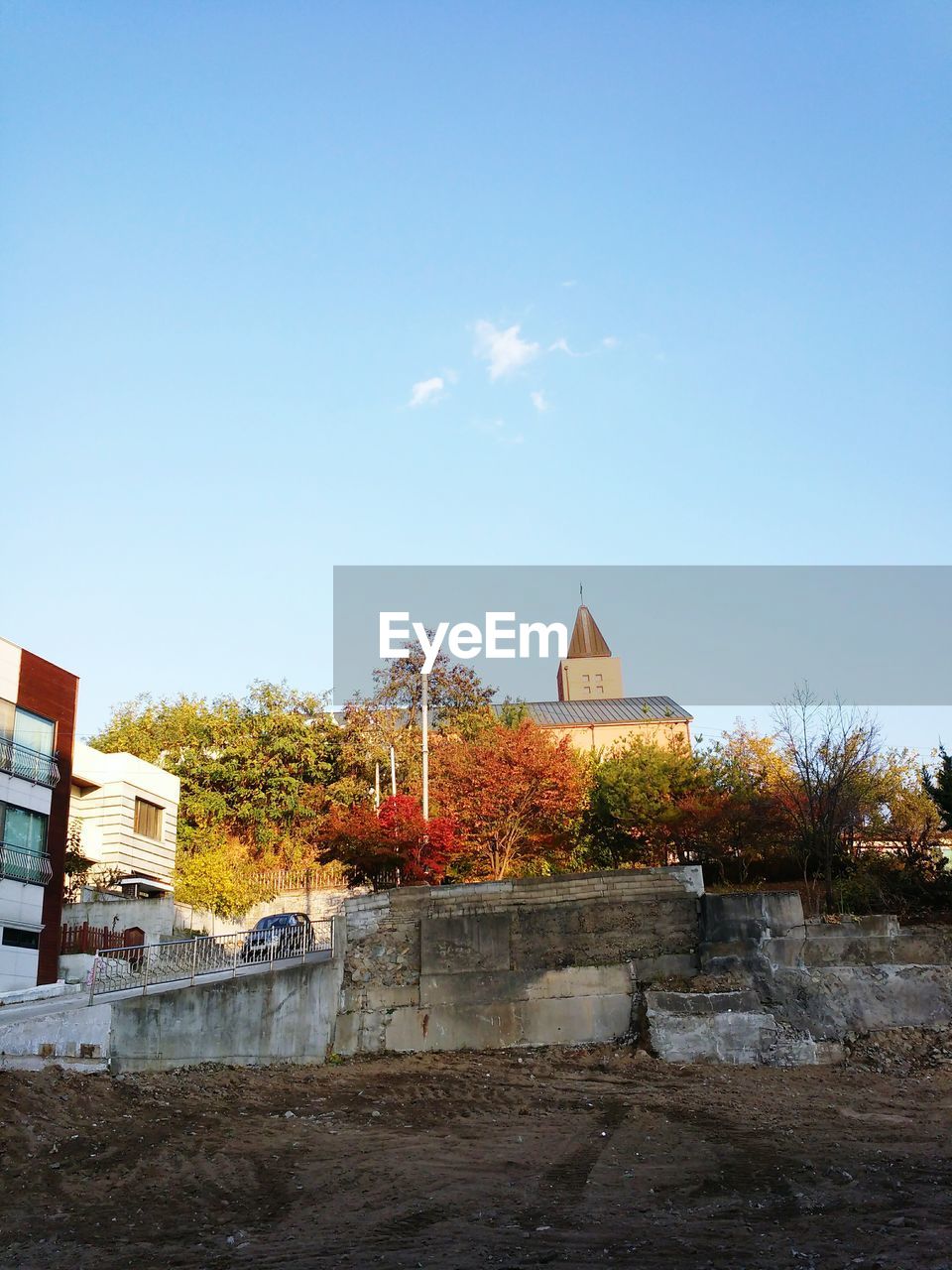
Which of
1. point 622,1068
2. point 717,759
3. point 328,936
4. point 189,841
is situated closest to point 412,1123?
point 622,1068

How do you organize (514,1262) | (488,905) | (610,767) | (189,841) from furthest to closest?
1. (189,841)
2. (610,767)
3. (488,905)
4. (514,1262)

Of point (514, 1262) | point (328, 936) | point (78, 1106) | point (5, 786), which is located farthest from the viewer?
point (5, 786)

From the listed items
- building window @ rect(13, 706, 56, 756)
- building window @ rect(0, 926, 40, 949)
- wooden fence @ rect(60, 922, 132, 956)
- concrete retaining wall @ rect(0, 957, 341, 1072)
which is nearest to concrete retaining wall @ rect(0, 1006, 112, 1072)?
concrete retaining wall @ rect(0, 957, 341, 1072)

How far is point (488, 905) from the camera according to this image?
19.0m

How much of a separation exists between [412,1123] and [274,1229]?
417 cm

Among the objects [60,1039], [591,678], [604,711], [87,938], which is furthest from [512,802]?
[591,678]

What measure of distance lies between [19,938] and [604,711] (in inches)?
1670

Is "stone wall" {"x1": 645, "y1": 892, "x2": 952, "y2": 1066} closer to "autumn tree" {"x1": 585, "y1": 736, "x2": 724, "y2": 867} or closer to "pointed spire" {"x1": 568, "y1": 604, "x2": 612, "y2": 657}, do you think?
"autumn tree" {"x1": 585, "y1": 736, "x2": 724, "y2": 867}

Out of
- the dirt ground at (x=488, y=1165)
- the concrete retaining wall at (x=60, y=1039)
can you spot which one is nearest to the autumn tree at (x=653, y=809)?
the dirt ground at (x=488, y=1165)

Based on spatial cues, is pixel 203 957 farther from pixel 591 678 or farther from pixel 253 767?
pixel 591 678

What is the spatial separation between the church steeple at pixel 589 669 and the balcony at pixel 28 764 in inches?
2484

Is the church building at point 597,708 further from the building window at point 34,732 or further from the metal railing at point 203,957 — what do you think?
the building window at point 34,732

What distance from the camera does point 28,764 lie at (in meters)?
28.5

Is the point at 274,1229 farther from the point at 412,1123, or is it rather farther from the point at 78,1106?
the point at 78,1106
